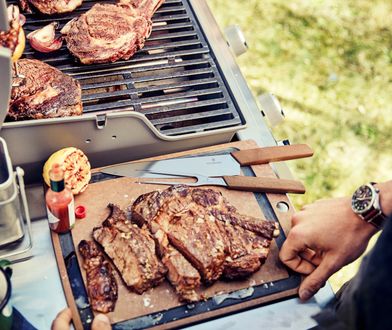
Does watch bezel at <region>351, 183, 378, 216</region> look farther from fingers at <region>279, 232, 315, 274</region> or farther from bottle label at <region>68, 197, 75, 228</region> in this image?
bottle label at <region>68, 197, 75, 228</region>

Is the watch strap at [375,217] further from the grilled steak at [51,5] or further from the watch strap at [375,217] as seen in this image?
the grilled steak at [51,5]

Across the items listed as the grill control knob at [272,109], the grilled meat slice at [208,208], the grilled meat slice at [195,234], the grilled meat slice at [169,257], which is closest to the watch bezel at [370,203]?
the grilled meat slice at [208,208]

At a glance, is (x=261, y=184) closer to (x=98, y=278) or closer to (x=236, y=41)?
(x=98, y=278)

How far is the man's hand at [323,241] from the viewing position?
1954 millimetres

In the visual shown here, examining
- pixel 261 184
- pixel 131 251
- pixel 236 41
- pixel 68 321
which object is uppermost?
pixel 236 41

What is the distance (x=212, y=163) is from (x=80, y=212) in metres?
0.65

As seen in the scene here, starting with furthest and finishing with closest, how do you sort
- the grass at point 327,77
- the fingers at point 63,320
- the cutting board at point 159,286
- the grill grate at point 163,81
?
the grass at point 327,77 < the grill grate at point 163,81 < the cutting board at point 159,286 < the fingers at point 63,320

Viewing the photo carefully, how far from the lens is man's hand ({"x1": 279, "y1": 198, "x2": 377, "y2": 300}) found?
1.95m

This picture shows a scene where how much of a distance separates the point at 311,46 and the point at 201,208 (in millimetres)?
3410

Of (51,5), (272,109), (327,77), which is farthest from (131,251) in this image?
(327,77)

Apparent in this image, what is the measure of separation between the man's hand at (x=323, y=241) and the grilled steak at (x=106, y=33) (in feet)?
3.94

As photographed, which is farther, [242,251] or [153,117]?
[153,117]

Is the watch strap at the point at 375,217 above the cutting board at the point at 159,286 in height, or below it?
above

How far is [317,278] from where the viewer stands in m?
2.05
